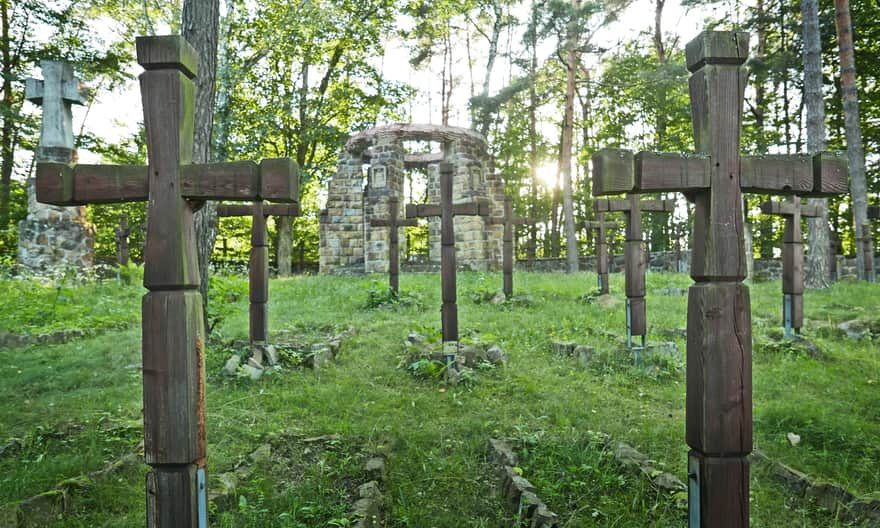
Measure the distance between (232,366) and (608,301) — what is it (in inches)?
244

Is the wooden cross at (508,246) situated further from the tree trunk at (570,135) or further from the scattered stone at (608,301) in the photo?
the tree trunk at (570,135)

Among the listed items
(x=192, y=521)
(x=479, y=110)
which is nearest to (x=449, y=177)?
(x=192, y=521)

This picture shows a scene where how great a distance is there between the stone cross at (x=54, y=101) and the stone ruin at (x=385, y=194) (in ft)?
25.9

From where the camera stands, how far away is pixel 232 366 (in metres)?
5.20

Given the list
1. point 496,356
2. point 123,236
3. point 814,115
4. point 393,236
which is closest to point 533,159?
point 814,115

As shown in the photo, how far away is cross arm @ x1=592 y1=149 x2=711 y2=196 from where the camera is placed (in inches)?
81.3

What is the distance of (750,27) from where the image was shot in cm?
1811

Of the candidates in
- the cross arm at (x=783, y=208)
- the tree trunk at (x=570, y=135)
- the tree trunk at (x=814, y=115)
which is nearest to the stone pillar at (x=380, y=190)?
the tree trunk at (x=570, y=135)

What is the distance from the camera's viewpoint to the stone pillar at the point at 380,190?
57.0 ft

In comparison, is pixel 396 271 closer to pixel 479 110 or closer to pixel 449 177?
pixel 449 177

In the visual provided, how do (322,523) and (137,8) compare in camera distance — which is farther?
(137,8)

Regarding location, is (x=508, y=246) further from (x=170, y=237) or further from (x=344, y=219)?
(x=344, y=219)

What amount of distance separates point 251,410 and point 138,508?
160 centimetres

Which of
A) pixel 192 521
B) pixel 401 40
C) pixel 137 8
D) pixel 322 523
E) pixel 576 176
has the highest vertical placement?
pixel 401 40
